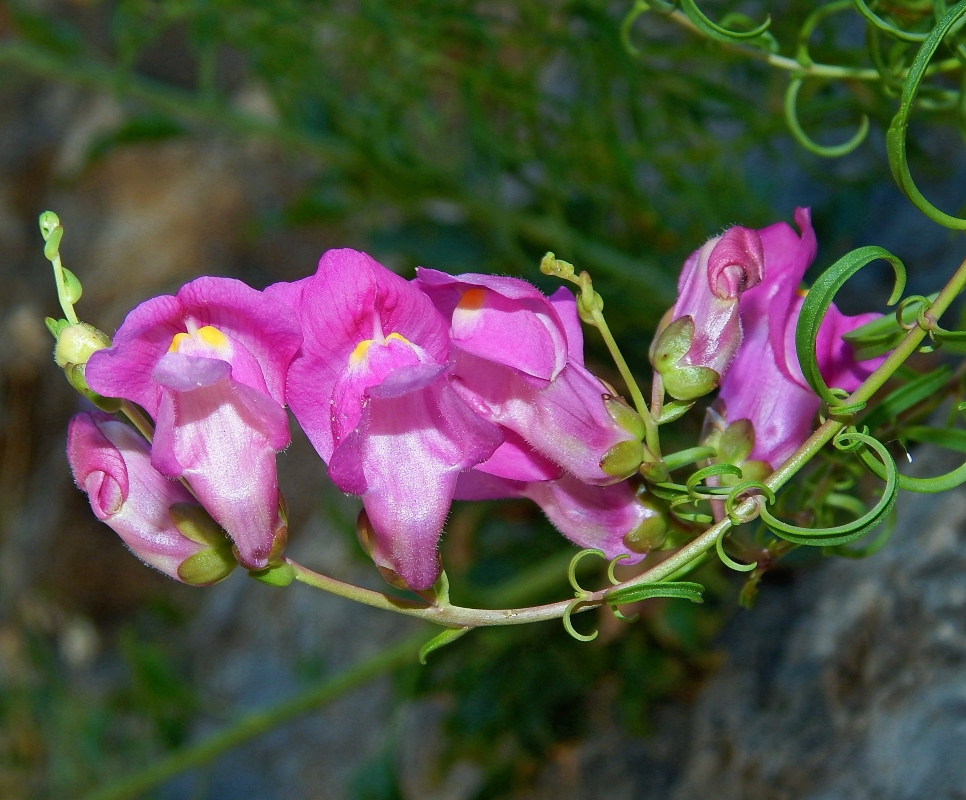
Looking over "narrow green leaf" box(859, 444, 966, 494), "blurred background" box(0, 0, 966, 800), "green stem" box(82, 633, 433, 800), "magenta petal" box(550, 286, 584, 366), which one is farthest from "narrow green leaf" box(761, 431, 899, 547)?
"green stem" box(82, 633, 433, 800)

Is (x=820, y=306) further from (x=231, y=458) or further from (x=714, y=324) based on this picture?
(x=231, y=458)

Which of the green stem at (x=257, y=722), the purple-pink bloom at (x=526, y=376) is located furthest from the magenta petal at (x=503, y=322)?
the green stem at (x=257, y=722)

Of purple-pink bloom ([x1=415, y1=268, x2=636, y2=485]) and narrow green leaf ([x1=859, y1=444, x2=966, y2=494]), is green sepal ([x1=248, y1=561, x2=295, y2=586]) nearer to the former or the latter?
purple-pink bloom ([x1=415, y1=268, x2=636, y2=485])

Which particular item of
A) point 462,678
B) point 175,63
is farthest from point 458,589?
point 175,63

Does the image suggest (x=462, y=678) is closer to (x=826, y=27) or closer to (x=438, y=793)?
(x=438, y=793)


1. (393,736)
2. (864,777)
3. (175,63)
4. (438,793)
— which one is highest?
(864,777)

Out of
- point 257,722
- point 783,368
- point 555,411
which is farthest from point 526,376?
point 257,722
